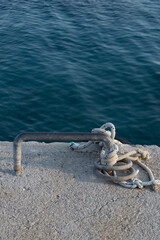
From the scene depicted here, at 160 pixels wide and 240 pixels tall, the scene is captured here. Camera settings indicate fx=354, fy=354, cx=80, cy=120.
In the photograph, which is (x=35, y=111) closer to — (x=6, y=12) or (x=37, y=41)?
(x=37, y=41)

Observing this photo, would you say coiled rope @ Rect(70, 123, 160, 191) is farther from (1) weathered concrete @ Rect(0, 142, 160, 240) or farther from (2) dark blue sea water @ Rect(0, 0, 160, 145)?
(2) dark blue sea water @ Rect(0, 0, 160, 145)

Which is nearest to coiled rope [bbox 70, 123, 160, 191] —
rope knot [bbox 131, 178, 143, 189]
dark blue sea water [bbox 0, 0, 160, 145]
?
rope knot [bbox 131, 178, 143, 189]

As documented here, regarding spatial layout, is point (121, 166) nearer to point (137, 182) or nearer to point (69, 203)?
point (137, 182)

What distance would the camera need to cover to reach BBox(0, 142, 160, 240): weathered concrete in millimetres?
3320

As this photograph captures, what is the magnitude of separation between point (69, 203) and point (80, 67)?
603cm

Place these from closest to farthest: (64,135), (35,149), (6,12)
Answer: (64,135) < (35,149) < (6,12)

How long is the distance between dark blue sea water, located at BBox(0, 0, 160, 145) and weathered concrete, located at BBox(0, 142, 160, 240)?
275 cm

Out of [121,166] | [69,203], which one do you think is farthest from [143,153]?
[69,203]

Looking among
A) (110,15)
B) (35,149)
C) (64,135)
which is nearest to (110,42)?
(110,15)

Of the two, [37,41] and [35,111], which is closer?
[35,111]

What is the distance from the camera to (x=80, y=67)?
9.23 meters

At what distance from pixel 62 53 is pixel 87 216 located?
7154 mm

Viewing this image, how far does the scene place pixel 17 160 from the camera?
3.89 meters

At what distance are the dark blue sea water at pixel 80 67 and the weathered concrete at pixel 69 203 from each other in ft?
9.04
